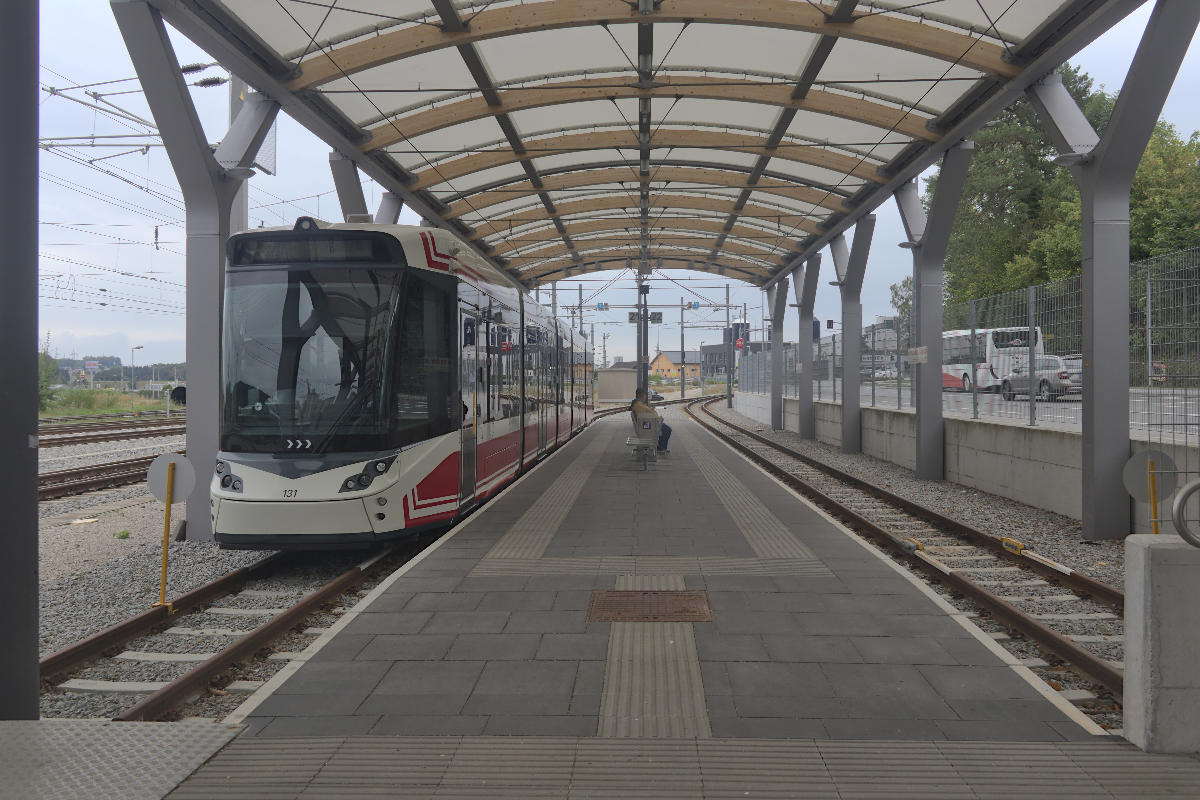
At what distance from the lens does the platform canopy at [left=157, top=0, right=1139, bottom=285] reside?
10.2 metres

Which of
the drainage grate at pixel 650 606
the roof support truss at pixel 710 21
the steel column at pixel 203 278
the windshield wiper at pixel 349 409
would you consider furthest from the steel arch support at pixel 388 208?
the drainage grate at pixel 650 606

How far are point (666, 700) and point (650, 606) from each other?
193 cm

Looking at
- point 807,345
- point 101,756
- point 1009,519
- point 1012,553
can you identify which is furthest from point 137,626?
point 807,345

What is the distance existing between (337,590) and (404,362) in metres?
2.29

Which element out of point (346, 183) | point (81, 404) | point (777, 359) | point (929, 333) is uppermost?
point (346, 183)

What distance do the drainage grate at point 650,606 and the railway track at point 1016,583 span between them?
2094mm

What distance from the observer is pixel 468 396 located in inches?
392

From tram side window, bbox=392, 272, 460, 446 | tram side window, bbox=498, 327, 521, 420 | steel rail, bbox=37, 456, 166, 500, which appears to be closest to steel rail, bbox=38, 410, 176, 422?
steel rail, bbox=37, 456, 166, 500

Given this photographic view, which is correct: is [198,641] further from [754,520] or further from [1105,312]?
[1105,312]

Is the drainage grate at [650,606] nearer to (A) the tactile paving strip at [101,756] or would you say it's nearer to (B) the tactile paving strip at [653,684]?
(B) the tactile paving strip at [653,684]

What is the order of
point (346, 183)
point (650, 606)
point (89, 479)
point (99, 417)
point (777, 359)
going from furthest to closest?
1. point (99, 417)
2. point (777, 359)
3. point (89, 479)
4. point (346, 183)
5. point (650, 606)

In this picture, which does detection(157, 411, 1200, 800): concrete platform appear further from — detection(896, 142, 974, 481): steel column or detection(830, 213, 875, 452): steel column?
detection(830, 213, 875, 452): steel column

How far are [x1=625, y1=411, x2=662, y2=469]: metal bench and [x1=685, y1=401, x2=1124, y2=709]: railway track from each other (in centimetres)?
420

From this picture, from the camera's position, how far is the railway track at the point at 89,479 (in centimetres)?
1382
